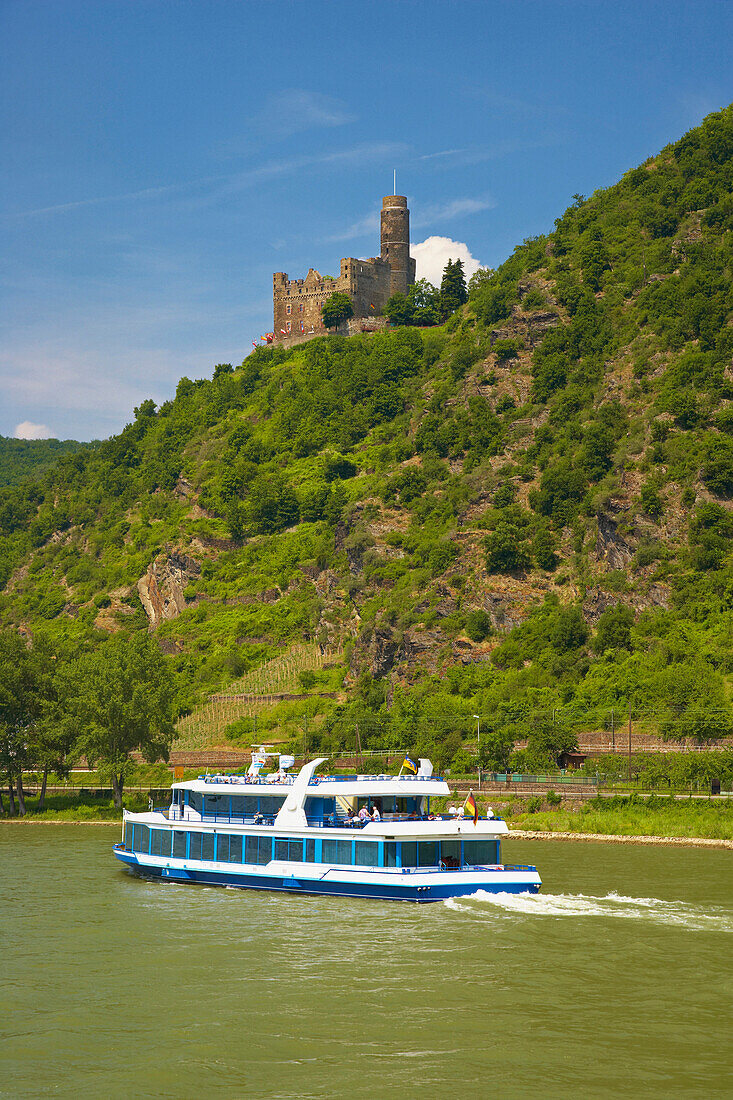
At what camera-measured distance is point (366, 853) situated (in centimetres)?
4359

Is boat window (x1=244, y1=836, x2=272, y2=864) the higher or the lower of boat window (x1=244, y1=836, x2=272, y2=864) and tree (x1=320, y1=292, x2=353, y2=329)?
the lower

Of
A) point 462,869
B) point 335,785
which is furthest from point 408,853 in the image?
point 335,785

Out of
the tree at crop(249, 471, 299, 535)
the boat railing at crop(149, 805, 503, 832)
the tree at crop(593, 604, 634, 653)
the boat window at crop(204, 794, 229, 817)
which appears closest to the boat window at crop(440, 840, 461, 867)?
the boat railing at crop(149, 805, 503, 832)

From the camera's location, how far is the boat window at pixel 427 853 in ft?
142

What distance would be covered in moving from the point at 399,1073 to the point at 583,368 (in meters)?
118

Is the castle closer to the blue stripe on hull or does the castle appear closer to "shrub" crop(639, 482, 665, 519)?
"shrub" crop(639, 482, 665, 519)

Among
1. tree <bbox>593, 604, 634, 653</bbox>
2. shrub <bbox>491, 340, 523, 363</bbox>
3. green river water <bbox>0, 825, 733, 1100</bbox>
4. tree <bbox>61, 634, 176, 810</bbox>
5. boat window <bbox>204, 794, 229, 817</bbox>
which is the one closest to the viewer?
green river water <bbox>0, 825, 733, 1100</bbox>

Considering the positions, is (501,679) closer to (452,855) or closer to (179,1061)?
(452,855)

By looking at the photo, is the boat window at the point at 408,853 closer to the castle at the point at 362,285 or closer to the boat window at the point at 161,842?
the boat window at the point at 161,842

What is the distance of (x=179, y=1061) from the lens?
80.4 ft

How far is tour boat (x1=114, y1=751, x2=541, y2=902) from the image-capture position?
141 ft

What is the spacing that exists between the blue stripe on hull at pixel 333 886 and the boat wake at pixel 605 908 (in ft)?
0.98

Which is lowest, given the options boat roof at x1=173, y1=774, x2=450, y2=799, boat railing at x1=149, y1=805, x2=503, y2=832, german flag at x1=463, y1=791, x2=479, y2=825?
boat railing at x1=149, y1=805, x2=503, y2=832

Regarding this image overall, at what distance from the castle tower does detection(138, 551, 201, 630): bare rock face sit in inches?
2590
